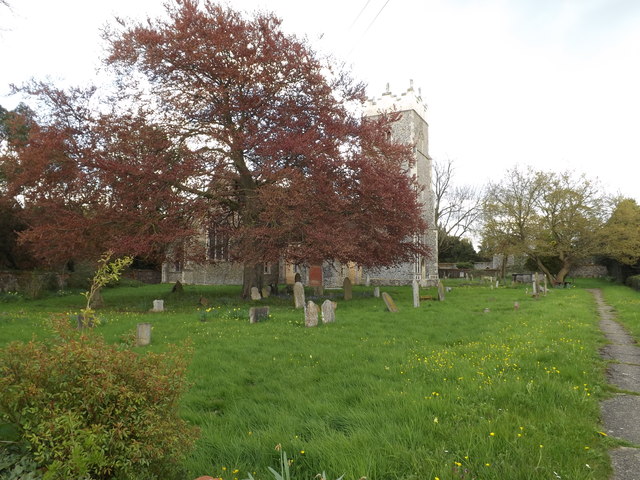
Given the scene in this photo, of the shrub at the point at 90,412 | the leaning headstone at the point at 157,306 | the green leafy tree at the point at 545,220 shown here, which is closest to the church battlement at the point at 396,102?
the green leafy tree at the point at 545,220

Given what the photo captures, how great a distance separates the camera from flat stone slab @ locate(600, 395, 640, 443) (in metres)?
4.11

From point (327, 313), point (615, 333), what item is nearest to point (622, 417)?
point (615, 333)

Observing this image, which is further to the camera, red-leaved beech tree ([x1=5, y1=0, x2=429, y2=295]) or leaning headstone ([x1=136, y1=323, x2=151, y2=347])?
red-leaved beech tree ([x1=5, y1=0, x2=429, y2=295])

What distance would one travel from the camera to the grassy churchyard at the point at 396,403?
3.31 metres

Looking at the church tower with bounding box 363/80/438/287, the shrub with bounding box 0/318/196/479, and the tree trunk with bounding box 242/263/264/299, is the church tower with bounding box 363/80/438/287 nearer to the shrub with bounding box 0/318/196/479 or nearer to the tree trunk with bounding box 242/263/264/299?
the tree trunk with bounding box 242/263/264/299

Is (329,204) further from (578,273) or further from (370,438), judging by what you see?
(578,273)

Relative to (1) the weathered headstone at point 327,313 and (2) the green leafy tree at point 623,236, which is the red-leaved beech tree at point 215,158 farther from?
(2) the green leafy tree at point 623,236

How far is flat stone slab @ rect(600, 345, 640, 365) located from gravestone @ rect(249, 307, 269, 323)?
764cm

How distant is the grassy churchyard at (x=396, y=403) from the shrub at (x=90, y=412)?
2.74 ft

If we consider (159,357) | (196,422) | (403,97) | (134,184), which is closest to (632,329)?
(196,422)

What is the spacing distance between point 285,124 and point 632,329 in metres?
12.9

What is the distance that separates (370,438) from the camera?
12.0ft

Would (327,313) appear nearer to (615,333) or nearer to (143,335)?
(143,335)

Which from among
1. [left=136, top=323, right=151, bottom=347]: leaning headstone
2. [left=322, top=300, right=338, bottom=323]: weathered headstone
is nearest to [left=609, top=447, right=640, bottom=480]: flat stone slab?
[left=136, top=323, right=151, bottom=347]: leaning headstone
